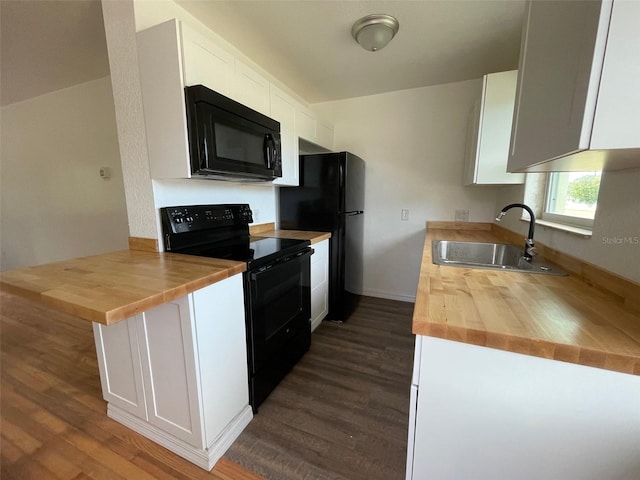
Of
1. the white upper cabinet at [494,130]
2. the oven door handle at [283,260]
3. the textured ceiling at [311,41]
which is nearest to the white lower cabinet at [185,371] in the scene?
the oven door handle at [283,260]

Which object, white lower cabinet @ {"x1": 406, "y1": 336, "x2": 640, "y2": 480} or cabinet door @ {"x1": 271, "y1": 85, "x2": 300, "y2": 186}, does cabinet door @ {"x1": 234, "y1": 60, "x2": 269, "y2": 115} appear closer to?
cabinet door @ {"x1": 271, "y1": 85, "x2": 300, "y2": 186}

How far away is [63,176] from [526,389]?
4.23 m

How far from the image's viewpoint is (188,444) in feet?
4.01

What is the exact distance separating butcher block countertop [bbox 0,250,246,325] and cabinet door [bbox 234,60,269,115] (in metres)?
1.05

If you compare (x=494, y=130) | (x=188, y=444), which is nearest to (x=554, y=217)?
(x=494, y=130)

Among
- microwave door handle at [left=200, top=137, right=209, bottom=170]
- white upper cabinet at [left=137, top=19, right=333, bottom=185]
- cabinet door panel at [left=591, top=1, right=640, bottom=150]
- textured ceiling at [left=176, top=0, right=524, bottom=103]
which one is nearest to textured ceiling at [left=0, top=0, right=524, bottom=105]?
textured ceiling at [left=176, top=0, right=524, bottom=103]

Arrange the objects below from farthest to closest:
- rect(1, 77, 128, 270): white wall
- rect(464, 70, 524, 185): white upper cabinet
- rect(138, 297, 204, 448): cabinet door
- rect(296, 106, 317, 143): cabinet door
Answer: rect(1, 77, 128, 270): white wall < rect(296, 106, 317, 143): cabinet door < rect(464, 70, 524, 185): white upper cabinet < rect(138, 297, 204, 448): cabinet door

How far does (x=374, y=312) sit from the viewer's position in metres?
2.78

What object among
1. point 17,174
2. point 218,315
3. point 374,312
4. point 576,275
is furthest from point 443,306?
point 17,174

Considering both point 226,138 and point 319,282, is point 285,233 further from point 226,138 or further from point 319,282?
point 226,138

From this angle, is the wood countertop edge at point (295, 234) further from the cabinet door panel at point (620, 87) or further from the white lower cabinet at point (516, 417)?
the cabinet door panel at point (620, 87)

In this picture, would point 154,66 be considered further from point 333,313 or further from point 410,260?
point 410,260

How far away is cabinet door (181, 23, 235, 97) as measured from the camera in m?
1.26

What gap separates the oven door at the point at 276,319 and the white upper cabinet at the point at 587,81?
128 centimetres
